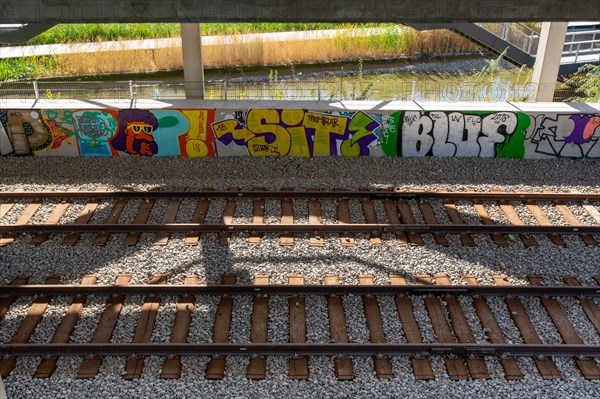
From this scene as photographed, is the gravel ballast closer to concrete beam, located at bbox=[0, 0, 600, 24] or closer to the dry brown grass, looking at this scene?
A: concrete beam, located at bbox=[0, 0, 600, 24]

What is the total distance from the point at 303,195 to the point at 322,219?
97 cm

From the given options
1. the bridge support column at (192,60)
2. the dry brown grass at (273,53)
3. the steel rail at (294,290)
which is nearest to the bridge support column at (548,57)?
the steel rail at (294,290)

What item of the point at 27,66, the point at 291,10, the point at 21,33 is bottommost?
the point at 27,66

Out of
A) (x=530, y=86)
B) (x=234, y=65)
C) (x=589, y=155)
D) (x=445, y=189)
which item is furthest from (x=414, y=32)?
(x=445, y=189)

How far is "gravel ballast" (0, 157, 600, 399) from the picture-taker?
780cm

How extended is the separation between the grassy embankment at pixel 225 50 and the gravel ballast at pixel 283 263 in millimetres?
12359

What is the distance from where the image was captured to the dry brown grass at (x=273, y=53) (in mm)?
25422

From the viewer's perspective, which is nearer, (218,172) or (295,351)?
(295,351)

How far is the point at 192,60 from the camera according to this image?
51.2 feet

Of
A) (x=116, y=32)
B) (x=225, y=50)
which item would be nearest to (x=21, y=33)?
(x=225, y=50)

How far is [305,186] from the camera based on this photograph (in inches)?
517

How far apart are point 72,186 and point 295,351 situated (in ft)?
24.5

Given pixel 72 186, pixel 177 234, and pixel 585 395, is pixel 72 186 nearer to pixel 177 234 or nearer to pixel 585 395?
pixel 177 234

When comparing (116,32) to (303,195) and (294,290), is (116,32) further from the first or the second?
(294,290)
